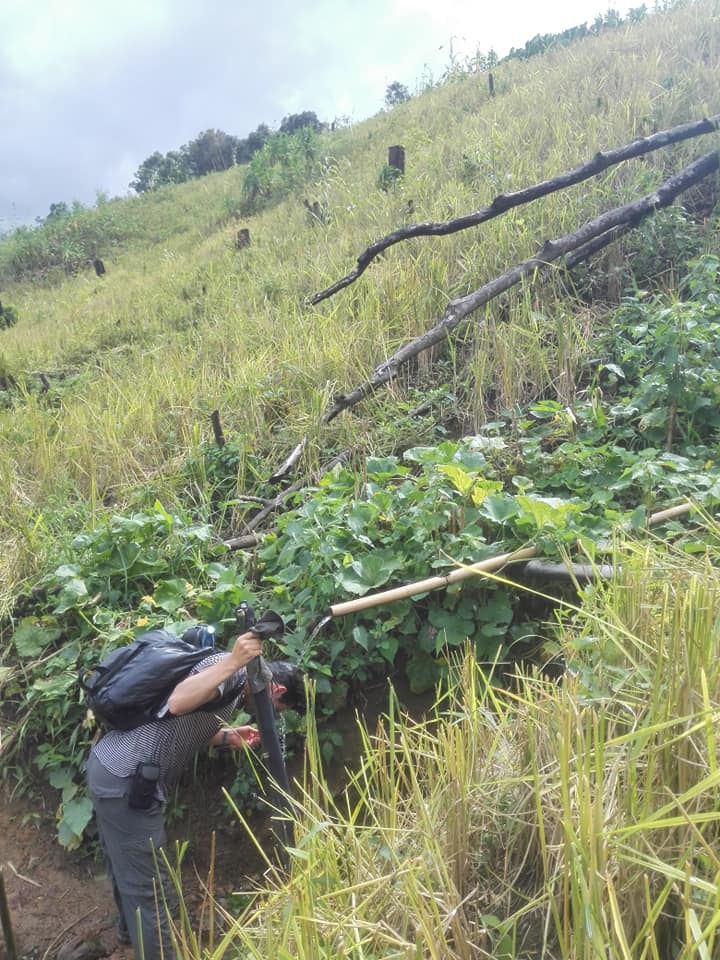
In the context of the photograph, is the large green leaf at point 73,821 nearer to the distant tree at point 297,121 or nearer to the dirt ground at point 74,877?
the dirt ground at point 74,877

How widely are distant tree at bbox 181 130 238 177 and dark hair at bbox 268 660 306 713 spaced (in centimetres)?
2314

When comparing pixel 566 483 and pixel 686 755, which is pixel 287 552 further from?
pixel 686 755

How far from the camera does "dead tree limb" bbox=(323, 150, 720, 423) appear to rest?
4129 mm

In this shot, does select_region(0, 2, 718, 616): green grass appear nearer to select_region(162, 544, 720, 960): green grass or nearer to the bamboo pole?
the bamboo pole

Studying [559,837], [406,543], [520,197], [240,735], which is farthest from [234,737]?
[520,197]

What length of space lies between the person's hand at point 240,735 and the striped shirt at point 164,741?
15 cm

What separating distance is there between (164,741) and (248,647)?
0.67 m

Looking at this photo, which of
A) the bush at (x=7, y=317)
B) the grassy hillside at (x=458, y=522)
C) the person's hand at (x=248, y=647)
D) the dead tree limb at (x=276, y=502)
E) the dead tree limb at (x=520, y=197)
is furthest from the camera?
the bush at (x=7, y=317)

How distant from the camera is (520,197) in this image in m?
4.47

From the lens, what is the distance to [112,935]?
275 centimetres

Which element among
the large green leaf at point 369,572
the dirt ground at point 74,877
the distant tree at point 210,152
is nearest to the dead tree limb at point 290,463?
the large green leaf at point 369,572

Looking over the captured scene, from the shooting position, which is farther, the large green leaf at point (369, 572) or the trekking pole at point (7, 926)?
the large green leaf at point (369, 572)

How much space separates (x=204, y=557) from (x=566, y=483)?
5.95 ft

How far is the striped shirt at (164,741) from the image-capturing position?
2535 mm
